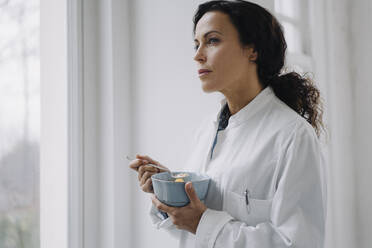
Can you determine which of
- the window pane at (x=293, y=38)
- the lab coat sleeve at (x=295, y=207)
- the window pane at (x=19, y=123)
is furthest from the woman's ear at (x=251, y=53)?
the window pane at (x=19, y=123)

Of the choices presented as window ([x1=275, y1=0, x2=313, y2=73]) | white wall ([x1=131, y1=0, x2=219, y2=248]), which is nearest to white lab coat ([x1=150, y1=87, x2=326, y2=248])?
white wall ([x1=131, y1=0, x2=219, y2=248])

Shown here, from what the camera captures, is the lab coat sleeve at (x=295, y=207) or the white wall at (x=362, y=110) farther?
the white wall at (x=362, y=110)

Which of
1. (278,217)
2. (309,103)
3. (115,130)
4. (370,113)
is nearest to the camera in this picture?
(278,217)

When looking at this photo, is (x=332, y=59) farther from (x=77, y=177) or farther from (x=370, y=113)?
(x=77, y=177)

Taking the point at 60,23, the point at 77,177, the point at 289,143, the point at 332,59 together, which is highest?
the point at 60,23

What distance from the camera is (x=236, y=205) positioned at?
770 mm

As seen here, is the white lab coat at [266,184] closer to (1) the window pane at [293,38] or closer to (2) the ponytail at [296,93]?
(2) the ponytail at [296,93]

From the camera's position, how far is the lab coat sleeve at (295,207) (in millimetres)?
679

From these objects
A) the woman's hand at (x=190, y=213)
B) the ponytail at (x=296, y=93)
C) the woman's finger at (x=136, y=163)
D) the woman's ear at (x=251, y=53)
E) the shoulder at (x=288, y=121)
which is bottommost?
the woman's hand at (x=190, y=213)

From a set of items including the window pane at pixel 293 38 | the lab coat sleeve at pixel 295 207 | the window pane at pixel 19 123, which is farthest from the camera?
the window pane at pixel 293 38

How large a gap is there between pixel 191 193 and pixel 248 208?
145 millimetres

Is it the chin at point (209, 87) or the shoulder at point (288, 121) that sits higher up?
the chin at point (209, 87)

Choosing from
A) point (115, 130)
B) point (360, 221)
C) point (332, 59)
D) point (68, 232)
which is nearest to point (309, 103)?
point (332, 59)

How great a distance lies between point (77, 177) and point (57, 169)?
0.32 feet
